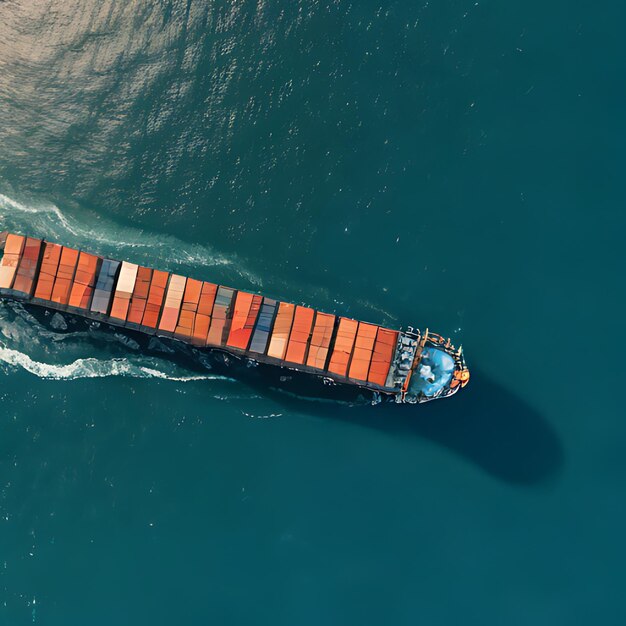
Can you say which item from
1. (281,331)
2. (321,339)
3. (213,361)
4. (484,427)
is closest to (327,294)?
(321,339)

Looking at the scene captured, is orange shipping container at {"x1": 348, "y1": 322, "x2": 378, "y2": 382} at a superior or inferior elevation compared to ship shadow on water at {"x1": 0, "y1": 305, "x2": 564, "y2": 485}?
superior

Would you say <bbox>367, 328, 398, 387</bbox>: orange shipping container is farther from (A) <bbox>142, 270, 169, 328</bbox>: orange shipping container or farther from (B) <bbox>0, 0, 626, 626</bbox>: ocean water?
(A) <bbox>142, 270, 169, 328</bbox>: orange shipping container

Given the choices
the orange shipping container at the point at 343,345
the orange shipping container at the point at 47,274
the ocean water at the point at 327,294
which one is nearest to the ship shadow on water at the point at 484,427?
the ocean water at the point at 327,294

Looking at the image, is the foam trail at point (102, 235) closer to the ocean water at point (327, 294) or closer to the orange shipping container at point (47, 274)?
the ocean water at point (327, 294)

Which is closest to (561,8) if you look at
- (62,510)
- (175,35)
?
(175,35)

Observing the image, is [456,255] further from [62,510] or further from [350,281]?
[62,510]

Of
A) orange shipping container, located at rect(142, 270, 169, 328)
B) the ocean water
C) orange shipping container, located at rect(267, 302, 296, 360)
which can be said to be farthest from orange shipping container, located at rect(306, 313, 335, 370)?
orange shipping container, located at rect(142, 270, 169, 328)

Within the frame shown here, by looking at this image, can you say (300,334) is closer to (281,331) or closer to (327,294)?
(281,331)

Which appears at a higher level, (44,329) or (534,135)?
(534,135)
